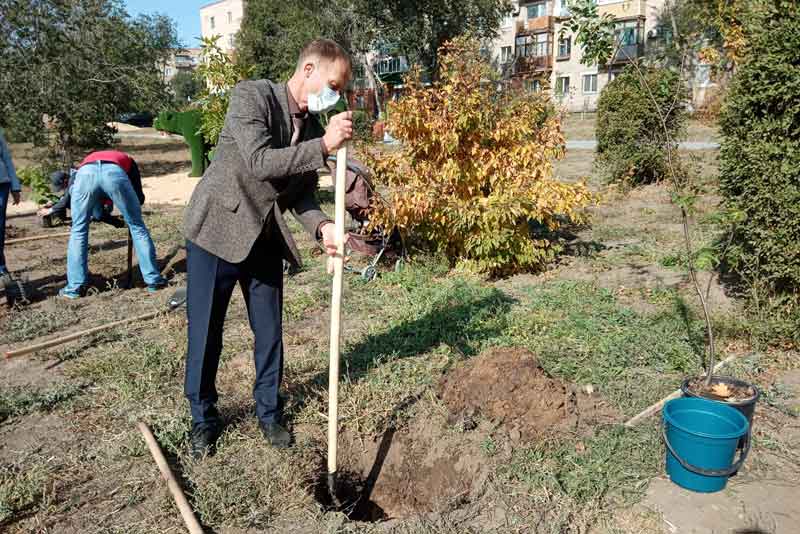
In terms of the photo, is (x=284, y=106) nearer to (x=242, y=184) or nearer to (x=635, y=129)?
(x=242, y=184)

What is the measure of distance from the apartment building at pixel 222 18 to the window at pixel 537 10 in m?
33.4

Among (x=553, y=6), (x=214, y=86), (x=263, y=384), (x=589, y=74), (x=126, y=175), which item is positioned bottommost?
(x=263, y=384)

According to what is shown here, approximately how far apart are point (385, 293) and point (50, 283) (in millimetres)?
3771

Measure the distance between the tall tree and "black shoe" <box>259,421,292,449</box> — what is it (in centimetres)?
1312

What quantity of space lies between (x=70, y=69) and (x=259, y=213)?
527 inches

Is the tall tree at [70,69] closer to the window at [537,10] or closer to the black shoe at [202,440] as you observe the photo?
the black shoe at [202,440]

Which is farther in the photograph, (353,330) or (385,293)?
(385,293)

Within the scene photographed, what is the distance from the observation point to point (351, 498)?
3010 millimetres

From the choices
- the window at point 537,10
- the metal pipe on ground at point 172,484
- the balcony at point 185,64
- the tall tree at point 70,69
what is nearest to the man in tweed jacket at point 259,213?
the metal pipe on ground at point 172,484

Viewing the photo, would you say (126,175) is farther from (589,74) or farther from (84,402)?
(589,74)

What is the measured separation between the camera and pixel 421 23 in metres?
28.8

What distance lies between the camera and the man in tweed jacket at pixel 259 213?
257cm

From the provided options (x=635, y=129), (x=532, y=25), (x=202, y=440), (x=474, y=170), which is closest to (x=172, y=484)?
(x=202, y=440)

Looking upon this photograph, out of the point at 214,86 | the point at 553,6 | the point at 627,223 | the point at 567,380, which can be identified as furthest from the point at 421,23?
the point at 567,380
